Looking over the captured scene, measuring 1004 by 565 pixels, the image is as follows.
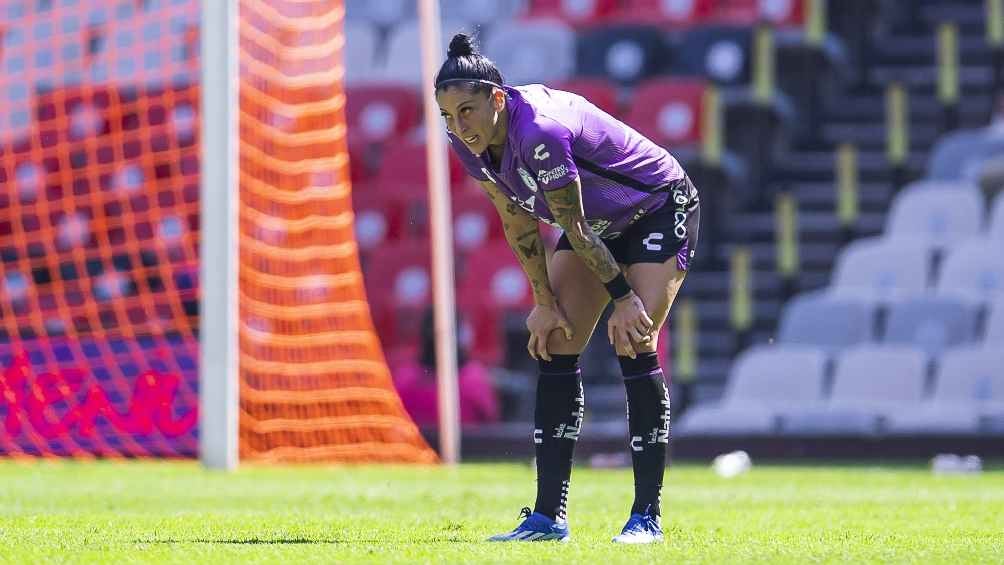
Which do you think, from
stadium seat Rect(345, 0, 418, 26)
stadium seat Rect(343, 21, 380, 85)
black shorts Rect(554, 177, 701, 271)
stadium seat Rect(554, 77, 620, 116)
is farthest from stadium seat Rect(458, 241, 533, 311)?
black shorts Rect(554, 177, 701, 271)

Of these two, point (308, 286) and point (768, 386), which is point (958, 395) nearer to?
point (768, 386)

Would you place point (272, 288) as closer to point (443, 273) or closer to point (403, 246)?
point (443, 273)

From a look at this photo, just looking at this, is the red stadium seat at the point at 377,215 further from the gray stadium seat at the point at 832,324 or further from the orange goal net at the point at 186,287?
the gray stadium seat at the point at 832,324

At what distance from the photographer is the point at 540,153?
491 centimetres

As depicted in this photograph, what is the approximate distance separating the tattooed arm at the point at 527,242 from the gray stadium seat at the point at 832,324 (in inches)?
329

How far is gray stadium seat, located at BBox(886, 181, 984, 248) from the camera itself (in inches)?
552

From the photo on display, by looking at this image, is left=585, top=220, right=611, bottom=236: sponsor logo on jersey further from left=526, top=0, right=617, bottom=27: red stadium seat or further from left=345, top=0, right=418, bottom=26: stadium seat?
left=345, top=0, right=418, bottom=26: stadium seat

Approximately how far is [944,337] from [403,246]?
4.76 m

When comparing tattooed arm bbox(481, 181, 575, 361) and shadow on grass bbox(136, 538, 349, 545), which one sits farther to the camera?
tattooed arm bbox(481, 181, 575, 361)

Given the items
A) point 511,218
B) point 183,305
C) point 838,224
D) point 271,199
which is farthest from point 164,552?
point 838,224

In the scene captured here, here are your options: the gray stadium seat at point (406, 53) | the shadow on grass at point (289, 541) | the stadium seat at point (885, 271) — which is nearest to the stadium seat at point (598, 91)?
the gray stadium seat at point (406, 53)

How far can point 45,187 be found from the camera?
48.9 feet

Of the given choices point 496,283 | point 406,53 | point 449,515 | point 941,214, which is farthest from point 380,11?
point 449,515

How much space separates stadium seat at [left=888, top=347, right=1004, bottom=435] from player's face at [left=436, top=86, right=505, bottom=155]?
26.3 feet
